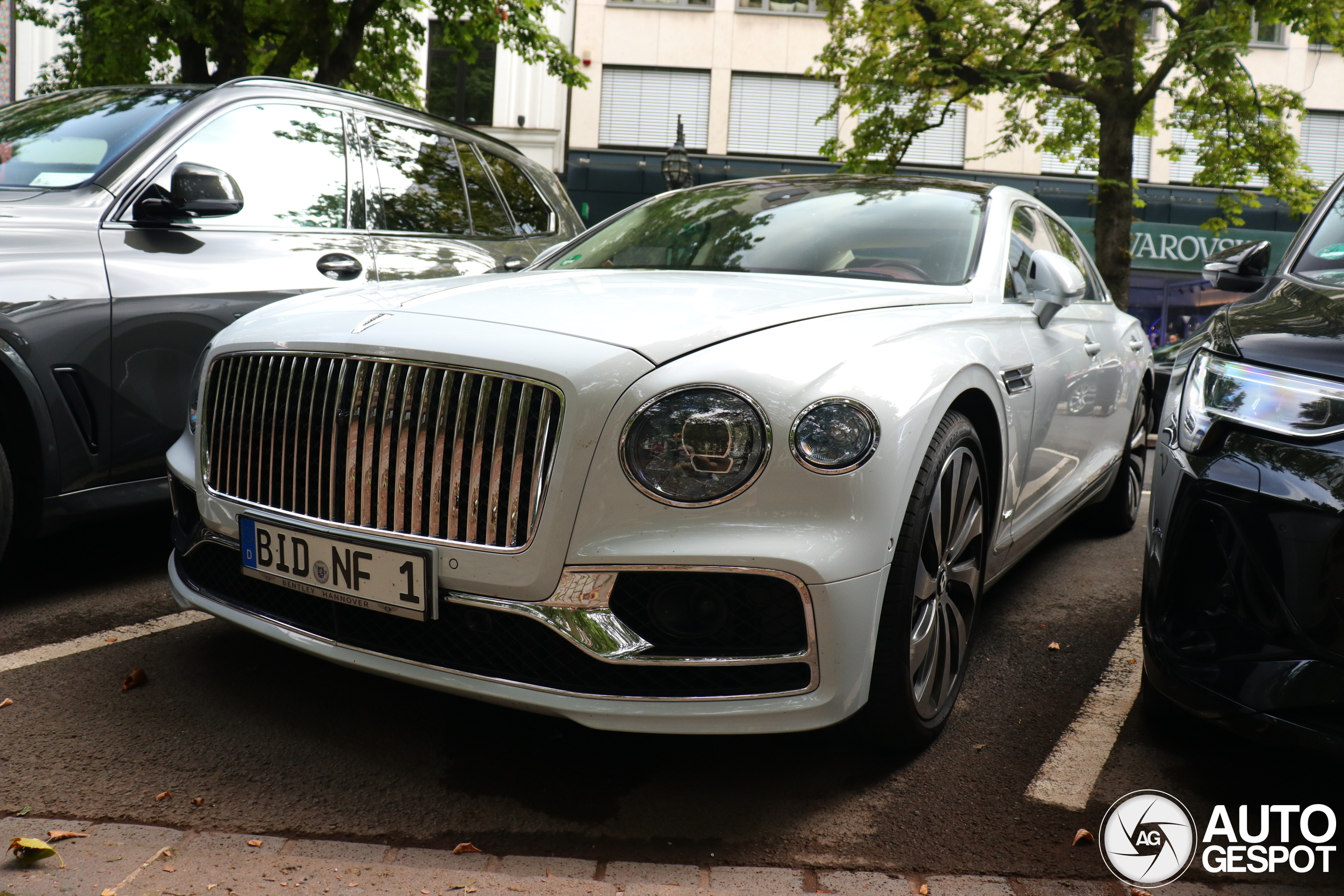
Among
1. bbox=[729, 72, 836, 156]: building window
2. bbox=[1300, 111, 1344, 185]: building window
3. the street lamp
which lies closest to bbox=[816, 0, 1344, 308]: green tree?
the street lamp

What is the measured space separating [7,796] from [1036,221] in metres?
3.68

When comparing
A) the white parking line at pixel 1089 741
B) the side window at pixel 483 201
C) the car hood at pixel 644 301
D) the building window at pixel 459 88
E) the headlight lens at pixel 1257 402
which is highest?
the building window at pixel 459 88

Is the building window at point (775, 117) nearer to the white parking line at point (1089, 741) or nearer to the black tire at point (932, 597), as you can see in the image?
the white parking line at point (1089, 741)

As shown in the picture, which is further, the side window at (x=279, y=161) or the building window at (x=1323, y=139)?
the building window at (x=1323, y=139)

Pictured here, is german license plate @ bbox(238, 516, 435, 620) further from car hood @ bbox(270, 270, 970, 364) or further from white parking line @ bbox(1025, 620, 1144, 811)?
white parking line @ bbox(1025, 620, 1144, 811)

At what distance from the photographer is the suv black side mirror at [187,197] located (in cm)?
359

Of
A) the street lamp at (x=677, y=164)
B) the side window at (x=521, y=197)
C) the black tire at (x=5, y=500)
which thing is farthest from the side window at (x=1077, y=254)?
the street lamp at (x=677, y=164)

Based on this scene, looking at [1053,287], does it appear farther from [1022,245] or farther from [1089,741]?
[1089,741]

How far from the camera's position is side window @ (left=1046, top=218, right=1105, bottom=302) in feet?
15.0

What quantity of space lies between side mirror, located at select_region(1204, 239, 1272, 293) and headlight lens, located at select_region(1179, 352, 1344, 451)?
1357mm

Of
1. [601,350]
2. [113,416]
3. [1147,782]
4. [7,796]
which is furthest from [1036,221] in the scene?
[7,796]

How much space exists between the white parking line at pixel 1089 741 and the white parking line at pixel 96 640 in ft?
7.20

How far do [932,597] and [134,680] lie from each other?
6.79ft

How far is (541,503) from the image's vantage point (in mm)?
2178
